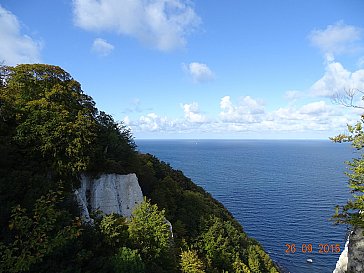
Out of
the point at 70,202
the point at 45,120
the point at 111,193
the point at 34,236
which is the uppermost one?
the point at 45,120

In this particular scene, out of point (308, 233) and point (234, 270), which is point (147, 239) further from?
point (308, 233)

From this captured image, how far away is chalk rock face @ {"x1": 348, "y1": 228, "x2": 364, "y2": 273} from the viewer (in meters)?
15.5

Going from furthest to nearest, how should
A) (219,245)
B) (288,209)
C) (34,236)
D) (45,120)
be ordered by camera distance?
1. (288,209)
2. (219,245)
3. (45,120)
4. (34,236)

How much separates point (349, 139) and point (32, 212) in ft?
66.7

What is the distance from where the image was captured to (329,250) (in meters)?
62.2

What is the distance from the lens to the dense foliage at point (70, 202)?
685 inches

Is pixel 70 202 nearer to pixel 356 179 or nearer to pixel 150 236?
pixel 150 236

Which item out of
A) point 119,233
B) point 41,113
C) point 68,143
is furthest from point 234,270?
point 41,113

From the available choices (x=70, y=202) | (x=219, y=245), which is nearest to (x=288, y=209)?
(x=219, y=245)
